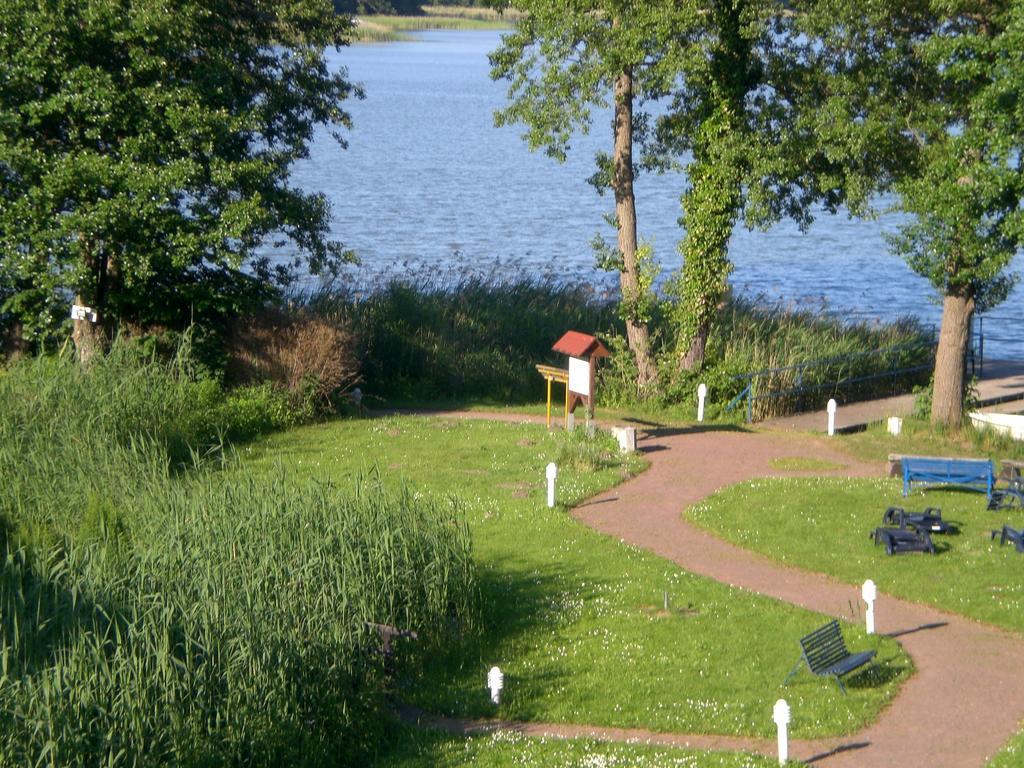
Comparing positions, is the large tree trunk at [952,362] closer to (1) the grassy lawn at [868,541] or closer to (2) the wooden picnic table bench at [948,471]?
(1) the grassy lawn at [868,541]

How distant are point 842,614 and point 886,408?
13.8m

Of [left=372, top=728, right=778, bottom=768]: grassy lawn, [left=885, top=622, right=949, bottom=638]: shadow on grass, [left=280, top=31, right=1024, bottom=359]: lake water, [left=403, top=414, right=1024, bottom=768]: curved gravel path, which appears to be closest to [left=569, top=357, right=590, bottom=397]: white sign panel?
[left=403, top=414, right=1024, bottom=768]: curved gravel path

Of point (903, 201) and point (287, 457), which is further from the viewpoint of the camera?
point (903, 201)

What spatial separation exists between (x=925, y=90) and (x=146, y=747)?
20.5 m

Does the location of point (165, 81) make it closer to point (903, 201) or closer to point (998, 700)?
point (903, 201)

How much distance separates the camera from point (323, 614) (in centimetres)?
1198

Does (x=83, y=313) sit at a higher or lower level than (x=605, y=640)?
higher

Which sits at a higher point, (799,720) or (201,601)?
(201,601)

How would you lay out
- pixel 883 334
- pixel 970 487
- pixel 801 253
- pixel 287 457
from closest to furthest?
pixel 970 487, pixel 287 457, pixel 883 334, pixel 801 253

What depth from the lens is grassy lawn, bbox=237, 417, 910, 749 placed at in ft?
40.5

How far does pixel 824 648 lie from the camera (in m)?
12.5

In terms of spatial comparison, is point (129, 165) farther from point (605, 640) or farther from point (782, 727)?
point (782, 727)

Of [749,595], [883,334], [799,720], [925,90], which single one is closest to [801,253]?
[883,334]

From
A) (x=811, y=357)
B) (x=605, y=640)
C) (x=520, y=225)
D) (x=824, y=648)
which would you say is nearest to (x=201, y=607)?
(x=605, y=640)
